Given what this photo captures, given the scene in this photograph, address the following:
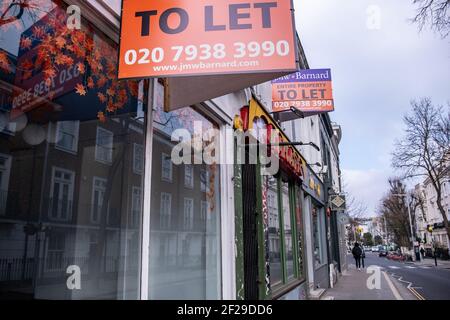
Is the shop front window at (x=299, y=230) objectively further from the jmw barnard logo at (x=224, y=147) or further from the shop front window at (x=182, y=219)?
the shop front window at (x=182, y=219)

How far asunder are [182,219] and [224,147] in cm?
169

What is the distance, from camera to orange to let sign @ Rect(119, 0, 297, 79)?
2.82m

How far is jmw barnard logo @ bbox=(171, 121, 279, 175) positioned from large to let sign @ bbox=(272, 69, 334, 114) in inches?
63.2

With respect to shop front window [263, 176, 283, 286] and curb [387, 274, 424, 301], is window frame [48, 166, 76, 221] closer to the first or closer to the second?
shop front window [263, 176, 283, 286]

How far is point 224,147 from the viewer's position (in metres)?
5.77

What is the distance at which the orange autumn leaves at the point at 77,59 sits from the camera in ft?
9.29

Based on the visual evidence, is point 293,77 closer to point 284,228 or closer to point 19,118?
point 284,228

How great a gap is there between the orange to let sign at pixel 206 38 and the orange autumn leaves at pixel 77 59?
1.49 ft

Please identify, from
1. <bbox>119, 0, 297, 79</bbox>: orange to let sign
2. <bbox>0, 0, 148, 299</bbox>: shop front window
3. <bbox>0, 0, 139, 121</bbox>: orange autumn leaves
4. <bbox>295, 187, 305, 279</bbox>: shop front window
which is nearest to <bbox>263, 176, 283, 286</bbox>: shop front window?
<bbox>295, 187, 305, 279</bbox>: shop front window

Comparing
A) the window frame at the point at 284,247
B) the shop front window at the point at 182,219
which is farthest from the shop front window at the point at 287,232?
the shop front window at the point at 182,219

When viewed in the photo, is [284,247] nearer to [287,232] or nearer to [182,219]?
[287,232]

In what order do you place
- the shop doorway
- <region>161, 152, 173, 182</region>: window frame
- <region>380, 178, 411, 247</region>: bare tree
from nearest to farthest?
<region>161, 152, 173, 182</region>: window frame → the shop doorway → <region>380, 178, 411, 247</region>: bare tree

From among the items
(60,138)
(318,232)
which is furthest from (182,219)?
(318,232)

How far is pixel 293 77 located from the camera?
938 centimetres
